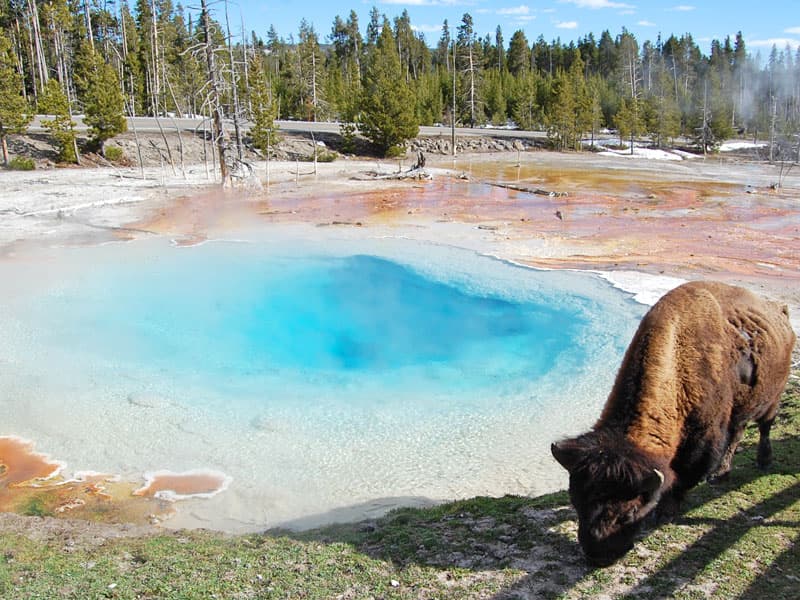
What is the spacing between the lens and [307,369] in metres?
12.9

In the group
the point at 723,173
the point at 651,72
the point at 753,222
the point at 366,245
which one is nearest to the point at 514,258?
the point at 366,245

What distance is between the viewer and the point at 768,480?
248 inches

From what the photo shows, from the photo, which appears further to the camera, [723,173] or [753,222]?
[723,173]

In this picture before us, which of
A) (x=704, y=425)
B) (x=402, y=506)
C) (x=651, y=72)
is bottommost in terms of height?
(x=402, y=506)

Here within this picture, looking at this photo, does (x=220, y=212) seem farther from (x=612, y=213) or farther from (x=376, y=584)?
(x=376, y=584)

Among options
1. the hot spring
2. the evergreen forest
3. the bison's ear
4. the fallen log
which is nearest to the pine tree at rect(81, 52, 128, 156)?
the evergreen forest

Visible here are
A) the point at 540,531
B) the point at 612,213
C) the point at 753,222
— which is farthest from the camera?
the point at 612,213

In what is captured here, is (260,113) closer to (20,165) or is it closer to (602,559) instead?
(20,165)

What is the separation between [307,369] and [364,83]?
51.7 metres

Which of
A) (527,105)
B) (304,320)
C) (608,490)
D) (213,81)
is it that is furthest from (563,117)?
(608,490)

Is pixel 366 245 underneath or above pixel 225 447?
above

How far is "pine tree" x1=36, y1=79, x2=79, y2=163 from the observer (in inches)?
1412

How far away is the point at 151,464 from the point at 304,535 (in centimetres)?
341

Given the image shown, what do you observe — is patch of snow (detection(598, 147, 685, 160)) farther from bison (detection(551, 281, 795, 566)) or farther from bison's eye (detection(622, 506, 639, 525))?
bison's eye (detection(622, 506, 639, 525))
